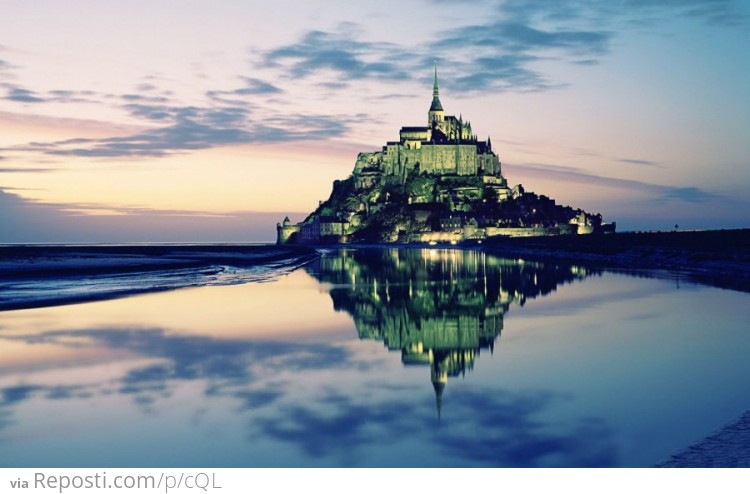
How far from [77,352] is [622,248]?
60.2 m

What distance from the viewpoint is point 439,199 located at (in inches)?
6373

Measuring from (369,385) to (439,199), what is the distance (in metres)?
153

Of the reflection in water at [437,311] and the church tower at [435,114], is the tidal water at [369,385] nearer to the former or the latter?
the reflection in water at [437,311]

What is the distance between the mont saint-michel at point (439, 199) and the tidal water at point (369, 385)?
5381 inches

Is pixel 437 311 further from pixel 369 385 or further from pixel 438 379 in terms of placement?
pixel 369 385

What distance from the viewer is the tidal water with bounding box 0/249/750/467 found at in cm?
695

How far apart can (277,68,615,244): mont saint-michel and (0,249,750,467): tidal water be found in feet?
448

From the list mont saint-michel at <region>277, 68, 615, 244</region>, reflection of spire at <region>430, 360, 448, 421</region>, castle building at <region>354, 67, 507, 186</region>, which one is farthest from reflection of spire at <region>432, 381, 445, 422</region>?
castle building at <region>354, 67, 507, 186</region>

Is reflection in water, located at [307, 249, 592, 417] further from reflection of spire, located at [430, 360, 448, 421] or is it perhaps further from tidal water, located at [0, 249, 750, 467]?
tidal water, located at [0, 249, 750, 467]

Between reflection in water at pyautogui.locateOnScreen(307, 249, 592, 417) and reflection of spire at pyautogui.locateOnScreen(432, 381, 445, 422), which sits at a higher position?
reflection of spire at pyautogui.locateOnScreen(432, 381, 445, 422)

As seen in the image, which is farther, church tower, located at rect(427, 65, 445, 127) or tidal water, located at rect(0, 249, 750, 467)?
church tower, located at rect(427, 65, 445, 127)

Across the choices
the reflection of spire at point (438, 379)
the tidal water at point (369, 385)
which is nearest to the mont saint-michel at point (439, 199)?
the tidal water at point (369, 385)
